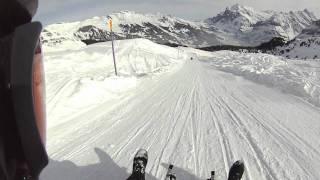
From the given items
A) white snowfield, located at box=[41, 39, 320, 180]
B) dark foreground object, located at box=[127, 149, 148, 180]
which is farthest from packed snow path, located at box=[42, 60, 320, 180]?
dark foreground object, located at box=[127, 149, 148, 180]

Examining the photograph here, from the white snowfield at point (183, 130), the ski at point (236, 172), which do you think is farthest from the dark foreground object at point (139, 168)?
the ski at point (236, 172)

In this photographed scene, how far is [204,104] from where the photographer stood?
11531mm

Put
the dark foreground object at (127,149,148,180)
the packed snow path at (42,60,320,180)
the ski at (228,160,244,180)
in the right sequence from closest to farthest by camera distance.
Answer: the dark foreground object at (127,149,148,180)
the ski at (228,160,244,180)
the packed snow path at (42,60,320,180)

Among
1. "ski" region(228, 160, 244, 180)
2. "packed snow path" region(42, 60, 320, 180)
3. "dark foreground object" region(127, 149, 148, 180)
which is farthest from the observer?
"packed snow path" region(42, 60, 320, 180)

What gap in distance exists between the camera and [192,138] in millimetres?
7410

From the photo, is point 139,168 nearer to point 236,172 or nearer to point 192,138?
point 236,172

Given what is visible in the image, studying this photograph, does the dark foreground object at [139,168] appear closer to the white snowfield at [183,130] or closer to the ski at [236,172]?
the white snowfield at [183,130]

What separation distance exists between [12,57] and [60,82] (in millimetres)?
12586

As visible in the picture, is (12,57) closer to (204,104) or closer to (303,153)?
(303,153)

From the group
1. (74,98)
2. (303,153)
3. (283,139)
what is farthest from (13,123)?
(74,98)

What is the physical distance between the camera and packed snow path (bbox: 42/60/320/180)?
18.6ft

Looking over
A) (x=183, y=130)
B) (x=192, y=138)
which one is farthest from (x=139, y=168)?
(x=183, y=130)

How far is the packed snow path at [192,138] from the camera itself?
568 cm

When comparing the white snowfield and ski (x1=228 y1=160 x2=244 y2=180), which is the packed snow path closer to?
the white snowfield
